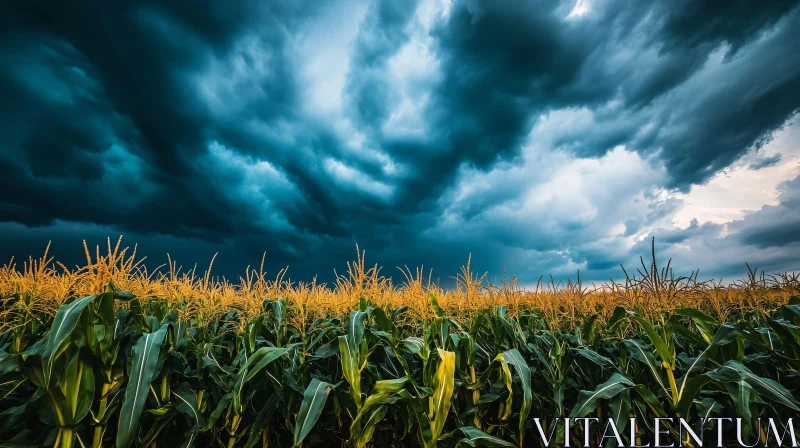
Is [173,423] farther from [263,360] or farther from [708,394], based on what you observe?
[708,394]

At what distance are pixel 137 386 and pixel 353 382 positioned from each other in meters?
1.69

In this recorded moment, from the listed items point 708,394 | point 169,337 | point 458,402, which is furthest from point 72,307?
point 708,394

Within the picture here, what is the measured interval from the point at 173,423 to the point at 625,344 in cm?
478

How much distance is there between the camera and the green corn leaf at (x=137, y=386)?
256 centimetres

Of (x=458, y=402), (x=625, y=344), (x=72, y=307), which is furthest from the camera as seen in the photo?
(x=458, y=402)

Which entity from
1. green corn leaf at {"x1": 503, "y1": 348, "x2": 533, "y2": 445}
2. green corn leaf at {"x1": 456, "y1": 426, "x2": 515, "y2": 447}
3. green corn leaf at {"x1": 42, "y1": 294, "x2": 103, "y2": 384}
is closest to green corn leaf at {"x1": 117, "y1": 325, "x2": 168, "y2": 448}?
green corn leaf at {"x1": 42, "y1": 294, "x2": 103, "y2": 384}

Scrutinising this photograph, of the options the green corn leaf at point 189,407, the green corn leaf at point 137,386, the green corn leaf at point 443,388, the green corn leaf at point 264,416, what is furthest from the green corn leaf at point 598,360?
the green corn leaf at point 137,386

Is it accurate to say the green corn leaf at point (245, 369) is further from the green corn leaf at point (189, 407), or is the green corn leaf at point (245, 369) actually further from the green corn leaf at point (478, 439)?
the green corn leaf at point (478, 439)

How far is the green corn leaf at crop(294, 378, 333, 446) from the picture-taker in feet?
8.89

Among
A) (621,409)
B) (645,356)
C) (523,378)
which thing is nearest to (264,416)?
(523,378)

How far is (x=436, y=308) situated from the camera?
3.90 metres

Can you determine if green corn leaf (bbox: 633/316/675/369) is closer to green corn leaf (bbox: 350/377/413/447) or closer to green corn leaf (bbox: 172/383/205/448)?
green corn leaf (bbox: 350/377/413/447)

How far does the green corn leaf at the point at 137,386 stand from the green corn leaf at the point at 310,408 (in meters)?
1.19

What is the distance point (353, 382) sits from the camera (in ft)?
9.62
